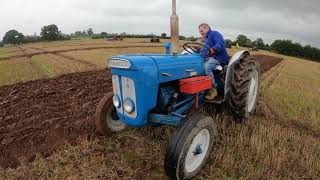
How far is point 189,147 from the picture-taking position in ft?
12.6

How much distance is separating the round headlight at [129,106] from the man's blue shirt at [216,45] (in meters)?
1.96

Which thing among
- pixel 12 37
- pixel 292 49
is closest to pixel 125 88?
pixel 292 49

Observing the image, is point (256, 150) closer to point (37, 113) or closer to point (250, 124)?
point (250, 124)

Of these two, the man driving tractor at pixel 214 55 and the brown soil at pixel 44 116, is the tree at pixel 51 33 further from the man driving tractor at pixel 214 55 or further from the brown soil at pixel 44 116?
the man driving tractor at pixel 214 55

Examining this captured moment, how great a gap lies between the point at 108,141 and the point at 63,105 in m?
2.60

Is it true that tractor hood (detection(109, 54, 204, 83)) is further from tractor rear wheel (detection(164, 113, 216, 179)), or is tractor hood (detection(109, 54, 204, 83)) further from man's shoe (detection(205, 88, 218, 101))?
tractor rear wheel (detection(164, 113, 216, 179))

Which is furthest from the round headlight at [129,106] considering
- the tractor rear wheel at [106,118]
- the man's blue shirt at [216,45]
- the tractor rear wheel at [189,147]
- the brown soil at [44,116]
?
the man's blue shirt at [216,45]

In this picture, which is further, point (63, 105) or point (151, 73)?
point (63, 105)

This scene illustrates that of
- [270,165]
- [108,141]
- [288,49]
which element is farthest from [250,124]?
[288,49]

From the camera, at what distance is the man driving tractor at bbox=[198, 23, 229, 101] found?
5.42m

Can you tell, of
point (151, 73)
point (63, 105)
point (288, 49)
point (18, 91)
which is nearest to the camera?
point (151, 73)

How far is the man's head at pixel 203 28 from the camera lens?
18.8ft

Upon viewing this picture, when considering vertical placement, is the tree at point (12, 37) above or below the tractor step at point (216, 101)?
below

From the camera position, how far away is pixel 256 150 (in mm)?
4848
